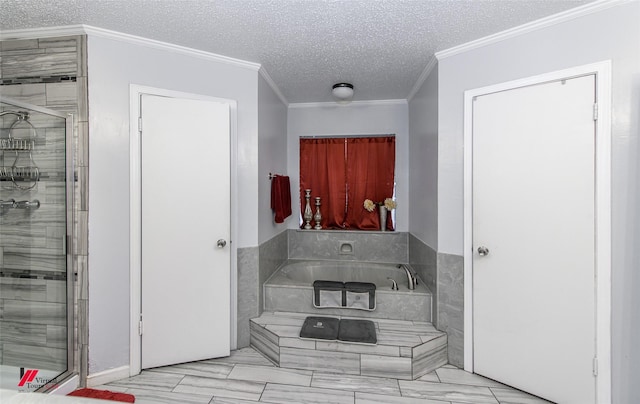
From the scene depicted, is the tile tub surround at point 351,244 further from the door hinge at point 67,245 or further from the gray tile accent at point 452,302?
the door hinge at point 67,245

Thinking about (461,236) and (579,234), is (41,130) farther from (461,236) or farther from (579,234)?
(579,234)

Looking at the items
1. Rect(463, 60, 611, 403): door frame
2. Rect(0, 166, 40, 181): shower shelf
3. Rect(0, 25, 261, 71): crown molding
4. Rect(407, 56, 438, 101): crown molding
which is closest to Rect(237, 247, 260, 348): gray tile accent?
Rect(0, 166, 40, 181): shower shelf

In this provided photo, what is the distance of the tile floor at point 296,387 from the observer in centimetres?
182

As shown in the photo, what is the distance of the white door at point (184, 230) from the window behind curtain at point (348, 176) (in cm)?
151

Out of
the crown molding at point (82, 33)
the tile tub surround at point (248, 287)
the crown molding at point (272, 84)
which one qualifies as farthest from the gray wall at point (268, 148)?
the crown molding at point (82, 33)

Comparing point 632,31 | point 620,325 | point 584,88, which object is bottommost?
point 620,325

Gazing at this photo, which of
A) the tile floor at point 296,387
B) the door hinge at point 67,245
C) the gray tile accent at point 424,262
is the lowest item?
the tile floor at point 296,387

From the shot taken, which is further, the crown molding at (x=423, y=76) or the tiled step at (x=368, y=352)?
the crown molding at (x=423, y=76)

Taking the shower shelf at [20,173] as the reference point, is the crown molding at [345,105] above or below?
above

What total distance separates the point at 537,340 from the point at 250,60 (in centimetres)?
292

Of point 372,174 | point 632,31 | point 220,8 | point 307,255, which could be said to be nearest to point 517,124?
point 632,31

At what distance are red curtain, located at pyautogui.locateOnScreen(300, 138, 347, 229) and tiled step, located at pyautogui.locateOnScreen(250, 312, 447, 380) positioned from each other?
1570 mm

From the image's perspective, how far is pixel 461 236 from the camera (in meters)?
2.14

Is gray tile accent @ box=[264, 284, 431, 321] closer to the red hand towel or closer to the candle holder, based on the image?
the red hand towel
